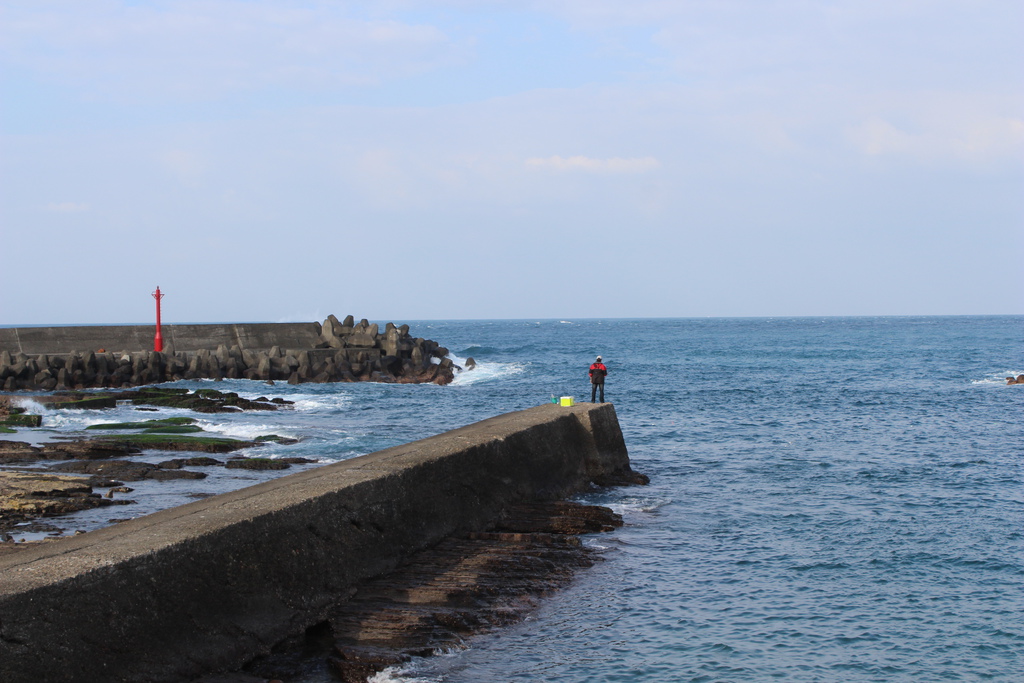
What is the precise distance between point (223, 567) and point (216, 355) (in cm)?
3088

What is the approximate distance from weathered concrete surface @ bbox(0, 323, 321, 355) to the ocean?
14.0m

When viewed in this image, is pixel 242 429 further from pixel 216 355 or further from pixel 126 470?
pixel 216 355

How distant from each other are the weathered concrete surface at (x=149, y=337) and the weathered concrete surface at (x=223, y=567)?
29268mm

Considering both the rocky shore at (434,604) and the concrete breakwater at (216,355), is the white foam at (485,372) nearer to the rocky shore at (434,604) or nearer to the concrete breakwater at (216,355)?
the concrete breakwater at (216,355)

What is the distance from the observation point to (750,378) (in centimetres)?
4003

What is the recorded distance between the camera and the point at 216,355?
35.8 m

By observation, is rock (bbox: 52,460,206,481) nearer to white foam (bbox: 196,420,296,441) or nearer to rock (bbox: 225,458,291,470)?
rock (bbox: 225,458,291,470)

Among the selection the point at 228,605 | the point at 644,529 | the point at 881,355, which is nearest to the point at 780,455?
the point at 644,529

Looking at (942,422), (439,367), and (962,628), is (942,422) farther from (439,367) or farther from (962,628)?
(439,367)

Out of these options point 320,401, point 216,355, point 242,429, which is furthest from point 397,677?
point 216,355

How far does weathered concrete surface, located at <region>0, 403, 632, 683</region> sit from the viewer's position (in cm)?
539

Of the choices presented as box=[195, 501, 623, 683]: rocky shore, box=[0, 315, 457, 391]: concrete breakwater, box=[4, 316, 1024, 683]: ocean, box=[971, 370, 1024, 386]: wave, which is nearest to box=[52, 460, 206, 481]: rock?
box=[4, 316, 1024, 683]: ocean

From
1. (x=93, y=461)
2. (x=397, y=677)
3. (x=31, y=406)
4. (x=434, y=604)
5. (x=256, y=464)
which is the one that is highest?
(x=31, y=406)

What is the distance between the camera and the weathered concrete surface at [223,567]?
5.39m
